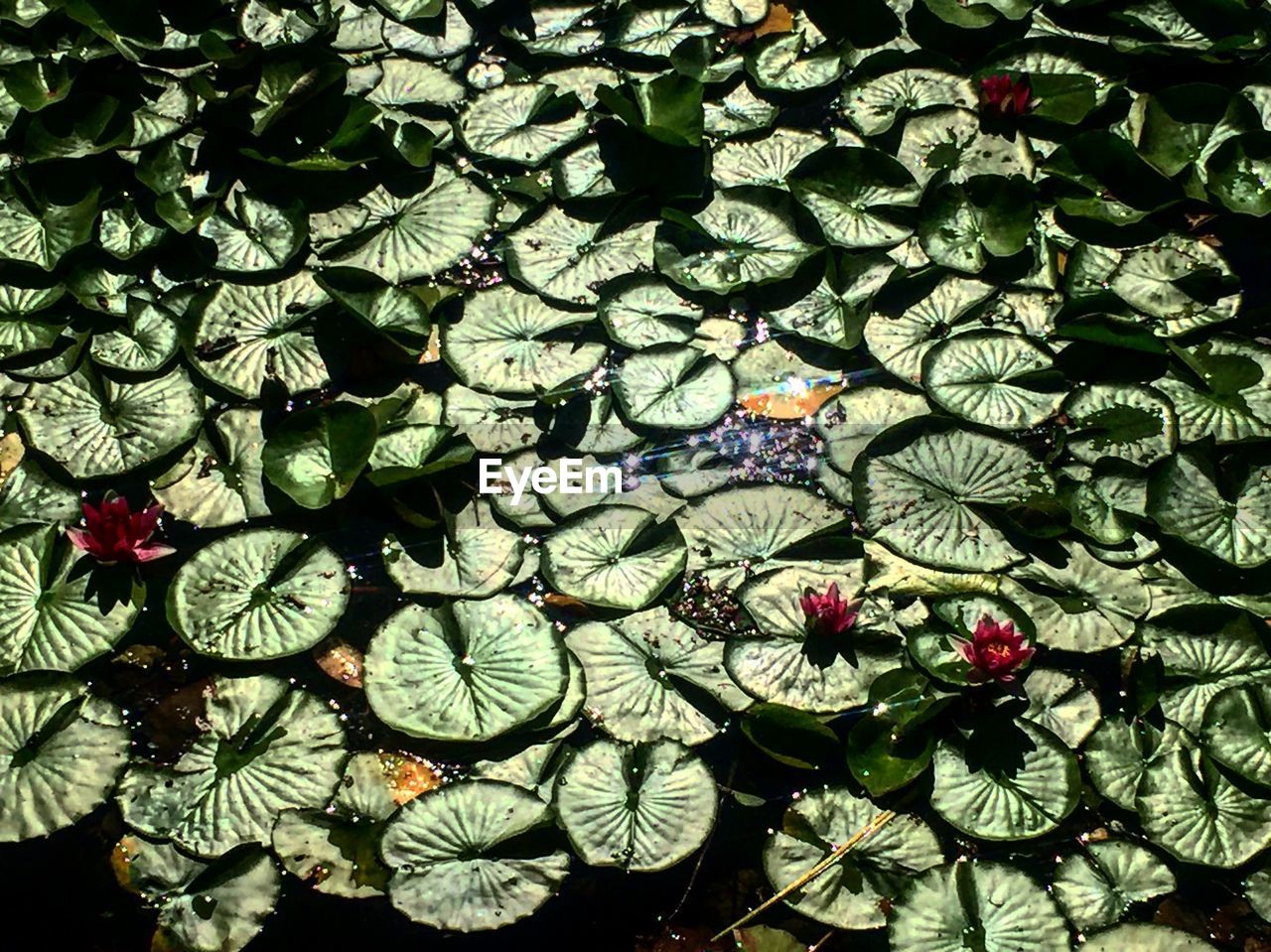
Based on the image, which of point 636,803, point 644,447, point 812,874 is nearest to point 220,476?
point 644,447

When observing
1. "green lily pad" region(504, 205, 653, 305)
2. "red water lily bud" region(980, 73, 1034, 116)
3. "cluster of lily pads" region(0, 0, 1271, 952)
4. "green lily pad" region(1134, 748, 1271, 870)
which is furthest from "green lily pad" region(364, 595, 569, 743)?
"red water lily bud" region(980, 73, 1034, 116)

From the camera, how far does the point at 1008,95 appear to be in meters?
3.91

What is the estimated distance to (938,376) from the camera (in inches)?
132

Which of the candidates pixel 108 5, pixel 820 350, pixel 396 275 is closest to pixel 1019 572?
pixel 820 350

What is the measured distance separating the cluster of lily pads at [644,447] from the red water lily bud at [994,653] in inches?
0.6

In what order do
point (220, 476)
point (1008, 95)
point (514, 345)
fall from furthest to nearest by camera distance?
1. point (1008, 95)
2. point (514, 345)
3. point (220, 476)

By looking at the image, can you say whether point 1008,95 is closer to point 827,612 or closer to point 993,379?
point 993,379

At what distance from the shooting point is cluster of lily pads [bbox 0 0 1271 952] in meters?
2.69

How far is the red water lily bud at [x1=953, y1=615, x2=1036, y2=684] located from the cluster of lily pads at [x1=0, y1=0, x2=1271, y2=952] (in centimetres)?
→ 2

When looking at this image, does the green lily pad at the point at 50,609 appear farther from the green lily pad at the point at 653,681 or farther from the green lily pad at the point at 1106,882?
the green lily pad at the point at 1106,882

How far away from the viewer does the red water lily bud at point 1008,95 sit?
3889 mm

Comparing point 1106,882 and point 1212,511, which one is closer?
point 1106,882

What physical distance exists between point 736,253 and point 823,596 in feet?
4.34

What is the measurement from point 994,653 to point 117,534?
2415 millimetres
